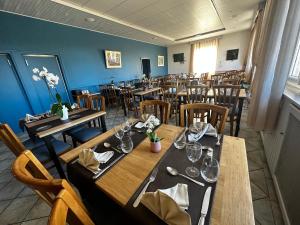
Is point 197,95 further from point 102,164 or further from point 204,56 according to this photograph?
point 204,56

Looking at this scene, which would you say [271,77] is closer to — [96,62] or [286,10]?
[286,10]

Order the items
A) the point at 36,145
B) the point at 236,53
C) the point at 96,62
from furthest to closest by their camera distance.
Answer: the point at 236,53 < the point at 96,62 < the point at 36,145

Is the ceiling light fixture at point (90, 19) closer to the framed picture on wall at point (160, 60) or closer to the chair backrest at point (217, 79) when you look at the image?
the chair backrest at point (217, 79)

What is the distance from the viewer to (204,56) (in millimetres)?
8195

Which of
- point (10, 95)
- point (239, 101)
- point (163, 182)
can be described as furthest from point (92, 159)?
point (10, 95)

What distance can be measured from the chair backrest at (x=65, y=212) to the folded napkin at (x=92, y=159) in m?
0.33

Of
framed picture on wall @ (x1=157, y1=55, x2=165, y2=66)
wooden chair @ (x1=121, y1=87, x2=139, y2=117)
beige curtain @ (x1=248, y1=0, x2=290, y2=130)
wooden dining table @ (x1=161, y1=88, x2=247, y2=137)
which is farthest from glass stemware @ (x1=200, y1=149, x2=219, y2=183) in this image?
framed picture on wall @ (x1=157, y1=55, x2=165, y2=66)

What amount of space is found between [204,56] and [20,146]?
906 centimetres

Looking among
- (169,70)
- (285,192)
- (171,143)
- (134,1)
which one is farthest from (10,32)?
(169,70)

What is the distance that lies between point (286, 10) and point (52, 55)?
500cm

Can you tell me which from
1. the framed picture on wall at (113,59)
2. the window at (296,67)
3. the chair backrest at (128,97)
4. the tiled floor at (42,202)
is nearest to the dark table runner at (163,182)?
the tiled floor at (42,202)

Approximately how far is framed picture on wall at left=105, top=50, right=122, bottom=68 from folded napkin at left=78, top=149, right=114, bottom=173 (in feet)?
17.2

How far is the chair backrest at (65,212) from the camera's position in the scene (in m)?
0.35

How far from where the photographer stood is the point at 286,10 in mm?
1326
